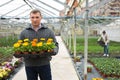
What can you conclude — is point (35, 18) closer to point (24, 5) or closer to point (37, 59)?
point (37, 59)

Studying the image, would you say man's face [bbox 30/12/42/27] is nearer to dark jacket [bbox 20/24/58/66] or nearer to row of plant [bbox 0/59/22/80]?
dark jacket [bbox 20/24/58/66]

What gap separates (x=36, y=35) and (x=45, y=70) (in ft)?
1.72

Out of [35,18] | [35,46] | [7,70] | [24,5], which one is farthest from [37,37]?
[24,5]

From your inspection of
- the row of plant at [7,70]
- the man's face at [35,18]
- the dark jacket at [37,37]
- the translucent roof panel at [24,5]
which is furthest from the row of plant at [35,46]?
the translucent roof panel at [24,5]

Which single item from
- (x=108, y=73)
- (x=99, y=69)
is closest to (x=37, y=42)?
(x=108, y=73)

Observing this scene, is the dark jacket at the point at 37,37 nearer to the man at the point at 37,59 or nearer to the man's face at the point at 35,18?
the man at the point at 37,59

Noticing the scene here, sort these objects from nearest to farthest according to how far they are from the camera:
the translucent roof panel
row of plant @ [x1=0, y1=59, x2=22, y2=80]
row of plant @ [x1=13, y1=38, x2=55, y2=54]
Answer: row of plant @ [x1=13, y1=38, x2=55, y2=54], row of plant @ [x1=0, y1=59, x2=22, y2=80], the translucent roof panel

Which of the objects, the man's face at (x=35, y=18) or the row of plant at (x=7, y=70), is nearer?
the man's face at (x=35, y=18)

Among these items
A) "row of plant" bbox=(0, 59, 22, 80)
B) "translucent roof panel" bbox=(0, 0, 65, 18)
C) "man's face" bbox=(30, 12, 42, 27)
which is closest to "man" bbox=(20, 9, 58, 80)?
"man's face" bbox=(30, 12, 42, 27)

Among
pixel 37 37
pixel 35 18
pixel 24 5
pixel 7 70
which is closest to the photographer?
pixel 35 18

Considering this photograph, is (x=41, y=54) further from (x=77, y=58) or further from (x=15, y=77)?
(x=77, y=58)

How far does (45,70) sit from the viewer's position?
4289mm

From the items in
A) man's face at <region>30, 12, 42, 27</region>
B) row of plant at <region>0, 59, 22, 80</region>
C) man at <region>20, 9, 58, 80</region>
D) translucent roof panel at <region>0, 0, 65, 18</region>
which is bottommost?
row of plant at <region>0, 59, 22, 80</region>

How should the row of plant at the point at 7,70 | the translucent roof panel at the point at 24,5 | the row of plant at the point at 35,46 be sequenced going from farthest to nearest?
the translucent roof panel at the point at 24,5 → the row of plant at the point at 7,70 → the row of plant at the point at 35,46
